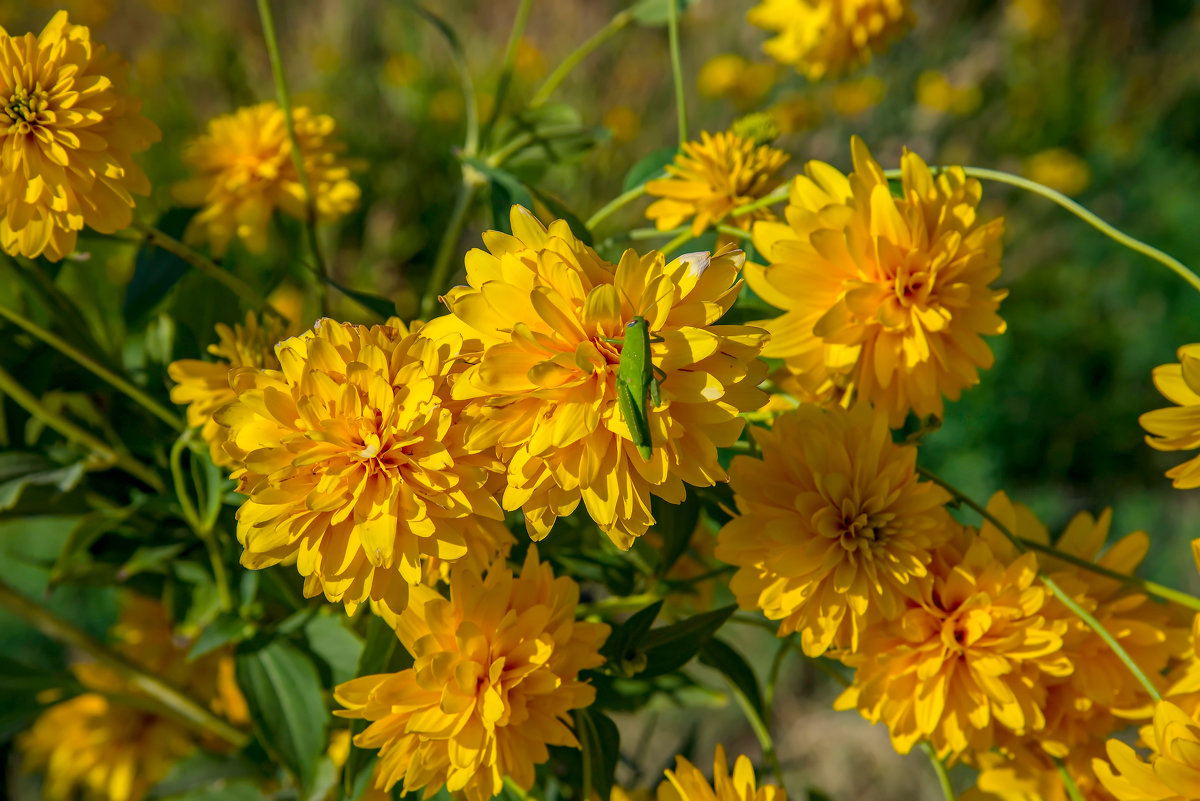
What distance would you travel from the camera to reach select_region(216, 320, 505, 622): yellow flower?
351mm

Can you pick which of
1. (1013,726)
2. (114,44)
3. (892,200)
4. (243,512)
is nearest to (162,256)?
(243,512)

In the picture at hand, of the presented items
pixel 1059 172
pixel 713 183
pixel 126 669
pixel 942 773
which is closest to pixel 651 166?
pixel 713 183

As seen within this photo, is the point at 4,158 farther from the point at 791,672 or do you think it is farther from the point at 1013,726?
the point at 791,672

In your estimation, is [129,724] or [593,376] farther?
[129,724]

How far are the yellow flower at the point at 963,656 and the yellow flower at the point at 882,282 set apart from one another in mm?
96

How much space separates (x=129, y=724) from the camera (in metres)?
0.85

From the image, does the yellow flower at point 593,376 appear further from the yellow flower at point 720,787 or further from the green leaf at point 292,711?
the green leaf at point 292,711

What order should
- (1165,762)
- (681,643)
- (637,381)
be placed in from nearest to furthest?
1. (637,381)
2. (1165,762)
3. (681,643)

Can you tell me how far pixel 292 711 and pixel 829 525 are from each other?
40cm

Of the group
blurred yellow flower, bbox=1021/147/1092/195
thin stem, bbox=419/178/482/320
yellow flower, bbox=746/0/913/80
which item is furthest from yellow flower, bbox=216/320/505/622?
blurred yellow flower, bbox=1021/147/1092/195

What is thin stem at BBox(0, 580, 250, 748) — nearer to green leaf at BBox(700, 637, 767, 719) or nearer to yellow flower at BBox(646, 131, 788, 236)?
green leaf at BBox(700, 637, 767, 719)

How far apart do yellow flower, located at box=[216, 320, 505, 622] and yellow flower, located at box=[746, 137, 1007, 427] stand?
7.3 inches

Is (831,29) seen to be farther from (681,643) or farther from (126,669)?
(126,669)

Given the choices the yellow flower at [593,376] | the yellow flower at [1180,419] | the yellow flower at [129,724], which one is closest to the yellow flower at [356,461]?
the yellow flower at [593,376]
